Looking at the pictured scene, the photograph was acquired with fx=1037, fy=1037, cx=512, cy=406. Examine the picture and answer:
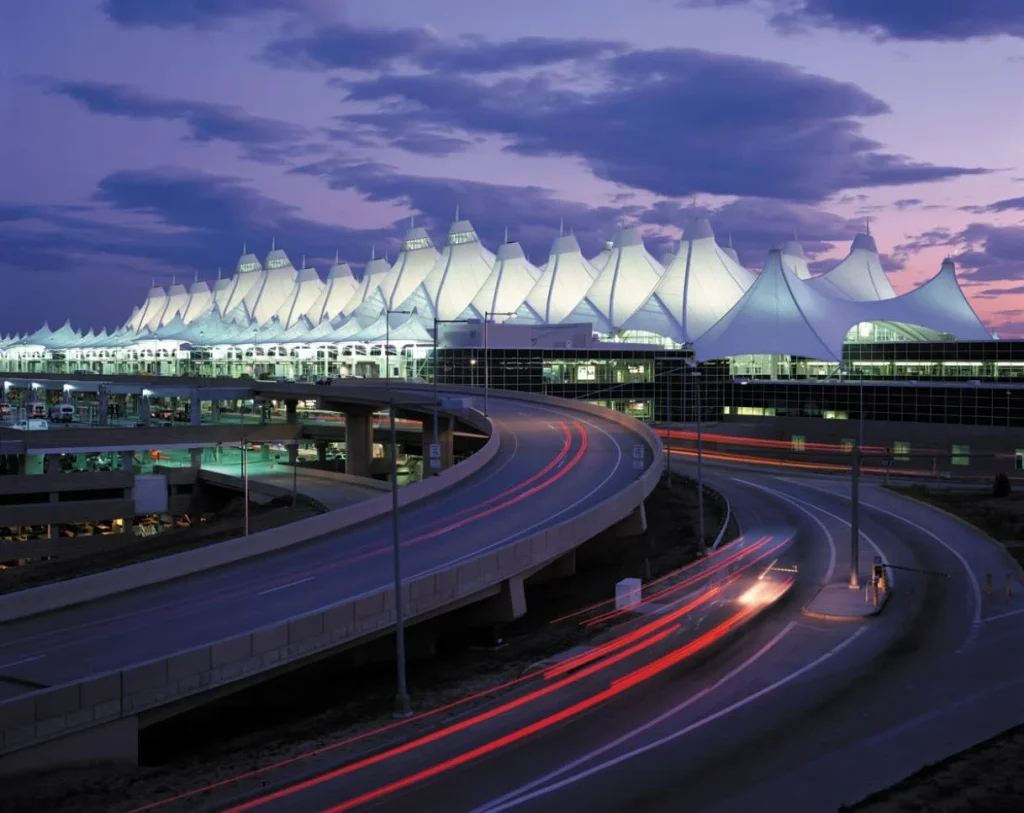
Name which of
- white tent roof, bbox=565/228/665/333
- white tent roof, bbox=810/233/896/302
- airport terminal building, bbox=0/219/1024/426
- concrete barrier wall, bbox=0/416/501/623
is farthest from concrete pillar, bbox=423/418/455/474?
white tent roof, bbox=810/233/896/302

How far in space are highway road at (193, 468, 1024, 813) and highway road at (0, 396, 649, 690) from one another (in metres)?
4.84

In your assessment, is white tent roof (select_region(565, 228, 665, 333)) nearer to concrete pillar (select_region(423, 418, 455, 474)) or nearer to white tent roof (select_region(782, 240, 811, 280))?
white tent roof (select_region(782, 240, 811, 280))

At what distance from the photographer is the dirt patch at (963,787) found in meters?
14.5

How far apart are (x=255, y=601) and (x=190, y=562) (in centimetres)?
325

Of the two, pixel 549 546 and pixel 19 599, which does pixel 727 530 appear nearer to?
pixel 549 546

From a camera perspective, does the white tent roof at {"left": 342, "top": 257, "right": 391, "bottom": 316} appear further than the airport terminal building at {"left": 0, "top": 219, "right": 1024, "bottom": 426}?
Yes

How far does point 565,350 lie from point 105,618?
7259 cm

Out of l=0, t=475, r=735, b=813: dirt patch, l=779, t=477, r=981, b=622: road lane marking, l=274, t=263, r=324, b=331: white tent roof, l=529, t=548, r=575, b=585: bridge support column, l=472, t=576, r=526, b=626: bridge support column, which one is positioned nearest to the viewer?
l=0, t=475, r=735, b=813: dirt patch

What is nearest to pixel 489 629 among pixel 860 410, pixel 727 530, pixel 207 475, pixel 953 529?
pixel 727 530

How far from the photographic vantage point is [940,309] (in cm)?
8675

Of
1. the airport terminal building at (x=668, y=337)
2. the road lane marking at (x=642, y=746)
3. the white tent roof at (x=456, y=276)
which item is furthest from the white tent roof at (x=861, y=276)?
the road lane marking at (x=642, y=746)

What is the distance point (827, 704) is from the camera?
1942cm

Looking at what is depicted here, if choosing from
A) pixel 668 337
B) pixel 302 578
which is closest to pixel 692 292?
pixel 668 337

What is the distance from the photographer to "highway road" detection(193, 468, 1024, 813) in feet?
51.2
